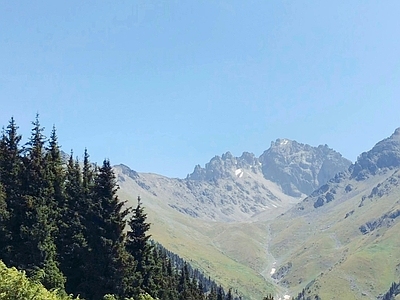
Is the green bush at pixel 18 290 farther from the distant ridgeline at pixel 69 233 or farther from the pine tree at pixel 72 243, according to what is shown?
the pine tree at pixel 72 243

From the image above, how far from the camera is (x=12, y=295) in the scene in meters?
35.3

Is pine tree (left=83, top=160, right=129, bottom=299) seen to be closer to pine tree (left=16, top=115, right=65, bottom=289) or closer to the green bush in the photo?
pine tree (left=16, top=115, right=65, bottom=289)

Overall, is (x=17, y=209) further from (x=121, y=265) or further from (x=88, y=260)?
(x=121, y=265)

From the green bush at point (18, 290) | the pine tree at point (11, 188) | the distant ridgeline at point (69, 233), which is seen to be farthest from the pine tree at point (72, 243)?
the green bush at point (18, 290)

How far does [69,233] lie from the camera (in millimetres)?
67062

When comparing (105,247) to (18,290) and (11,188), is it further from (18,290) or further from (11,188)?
(18,290)

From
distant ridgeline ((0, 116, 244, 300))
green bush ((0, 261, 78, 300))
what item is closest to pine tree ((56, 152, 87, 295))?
distant ridgeline ((0, 116, 244, 300))

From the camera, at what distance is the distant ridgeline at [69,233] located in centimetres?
5931

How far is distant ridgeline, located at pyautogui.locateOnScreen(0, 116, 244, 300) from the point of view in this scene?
195ft

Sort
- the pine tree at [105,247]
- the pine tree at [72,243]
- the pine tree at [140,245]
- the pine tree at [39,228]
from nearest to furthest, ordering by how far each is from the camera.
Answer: the pine tree at [39,228] < the pine tree at [105,247] < the pine tree at [72,243] < the pine tree at [140,245]

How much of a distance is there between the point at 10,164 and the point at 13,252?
62.1 feet

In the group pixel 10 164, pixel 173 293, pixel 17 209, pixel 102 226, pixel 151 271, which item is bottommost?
pixel 173 293

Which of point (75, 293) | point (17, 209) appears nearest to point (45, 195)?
point (17, 209)

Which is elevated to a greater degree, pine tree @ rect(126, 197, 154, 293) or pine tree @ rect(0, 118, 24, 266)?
pine tree @ rect(0, 118, 24, 266)
